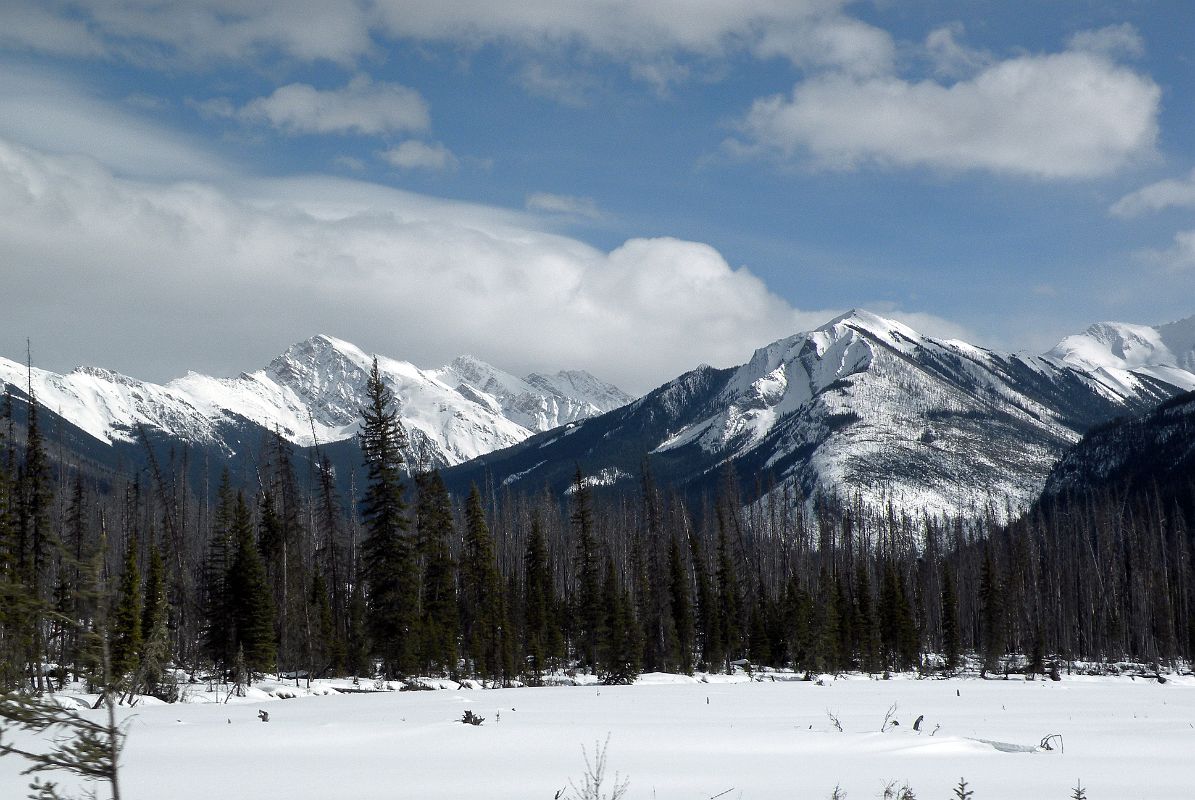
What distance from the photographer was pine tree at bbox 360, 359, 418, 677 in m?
40.1

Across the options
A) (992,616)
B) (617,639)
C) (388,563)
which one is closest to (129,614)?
(388,563)

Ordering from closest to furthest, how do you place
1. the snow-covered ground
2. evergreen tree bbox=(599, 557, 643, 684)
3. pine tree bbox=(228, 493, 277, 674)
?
the snow-covered ground, pine tree bbox=(228, 493, 277, 674), evergreen tree bbox=(599, 557, 643, 684)

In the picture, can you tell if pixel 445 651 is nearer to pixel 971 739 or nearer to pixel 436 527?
pixel 436 527

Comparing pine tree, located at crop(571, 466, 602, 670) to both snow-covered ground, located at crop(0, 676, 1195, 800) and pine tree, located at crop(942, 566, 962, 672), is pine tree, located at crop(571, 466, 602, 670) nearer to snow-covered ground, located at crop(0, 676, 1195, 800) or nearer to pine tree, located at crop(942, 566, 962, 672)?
pine tree, located at crop(942, 566, 962, 672)

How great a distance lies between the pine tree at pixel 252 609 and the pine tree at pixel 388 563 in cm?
514

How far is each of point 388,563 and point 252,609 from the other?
23.3 feet

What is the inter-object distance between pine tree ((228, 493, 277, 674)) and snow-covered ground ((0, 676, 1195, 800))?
17.4 meters

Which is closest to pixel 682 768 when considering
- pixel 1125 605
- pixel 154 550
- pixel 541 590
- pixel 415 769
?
pixel 415 769

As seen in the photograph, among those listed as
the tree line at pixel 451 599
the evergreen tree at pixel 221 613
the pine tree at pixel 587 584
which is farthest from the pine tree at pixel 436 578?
the evergreen tree at pixel 221 613

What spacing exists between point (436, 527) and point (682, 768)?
35573 mm

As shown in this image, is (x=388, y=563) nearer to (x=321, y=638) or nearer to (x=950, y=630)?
(x=321, y=638)

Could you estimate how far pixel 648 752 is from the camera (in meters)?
15.0

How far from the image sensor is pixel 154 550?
37281 mm

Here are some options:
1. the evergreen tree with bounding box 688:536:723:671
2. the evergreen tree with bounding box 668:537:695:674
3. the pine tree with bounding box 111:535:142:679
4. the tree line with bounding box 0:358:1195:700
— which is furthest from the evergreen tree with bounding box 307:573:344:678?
the evergreen tree with bounding box 688:536:723:671
